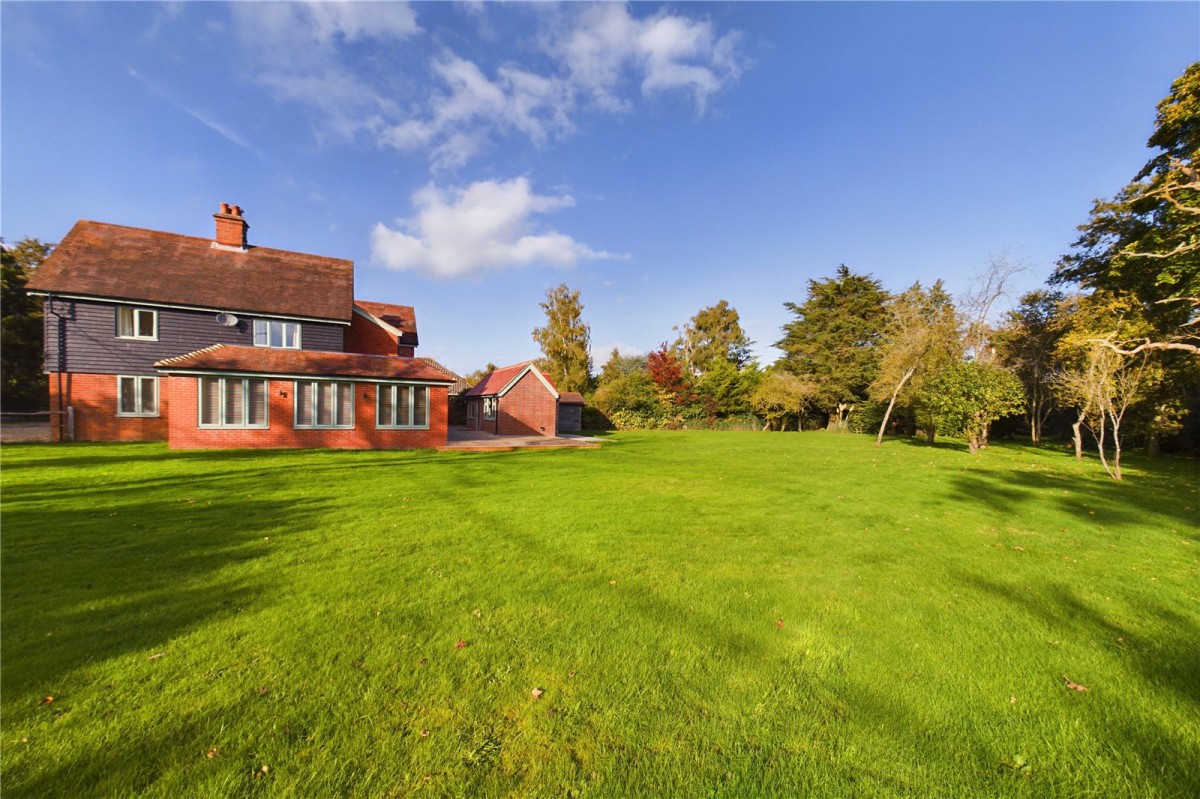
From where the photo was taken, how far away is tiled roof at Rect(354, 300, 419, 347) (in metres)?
27.5

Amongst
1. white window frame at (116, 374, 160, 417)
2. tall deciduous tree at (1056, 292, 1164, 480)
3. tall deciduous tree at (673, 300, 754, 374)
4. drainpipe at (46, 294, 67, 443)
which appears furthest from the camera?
tall deciduous tree at (673, 300, 754, 374)

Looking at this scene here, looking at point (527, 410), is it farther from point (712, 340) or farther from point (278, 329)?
point (712, 340)

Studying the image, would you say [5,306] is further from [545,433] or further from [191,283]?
[545,433]

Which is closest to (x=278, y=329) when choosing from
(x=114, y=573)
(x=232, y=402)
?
(x=232, y=402)

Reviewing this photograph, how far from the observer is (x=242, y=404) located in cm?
1534

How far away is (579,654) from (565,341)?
36.9 m

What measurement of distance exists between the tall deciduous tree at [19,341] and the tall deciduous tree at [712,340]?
4961cm

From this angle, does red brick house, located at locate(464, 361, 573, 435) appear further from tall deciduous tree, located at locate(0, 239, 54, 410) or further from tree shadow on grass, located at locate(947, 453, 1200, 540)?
tall deciduous tree, located at locate(0, 239, 54, 410)

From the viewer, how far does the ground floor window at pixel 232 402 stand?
1492 centimetres

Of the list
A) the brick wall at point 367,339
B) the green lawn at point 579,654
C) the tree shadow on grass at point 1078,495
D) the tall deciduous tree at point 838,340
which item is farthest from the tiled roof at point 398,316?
the tall deciduous tree at point 838,340

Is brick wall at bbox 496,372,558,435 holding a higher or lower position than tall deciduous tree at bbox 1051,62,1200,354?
lower

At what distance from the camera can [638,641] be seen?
362cm

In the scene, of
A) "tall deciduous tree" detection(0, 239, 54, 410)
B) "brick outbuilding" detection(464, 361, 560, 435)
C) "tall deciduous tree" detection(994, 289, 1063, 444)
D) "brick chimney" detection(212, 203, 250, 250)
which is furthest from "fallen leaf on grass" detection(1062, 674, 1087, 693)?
"tall deciduous tree" detection(0, 239, 54, 410)

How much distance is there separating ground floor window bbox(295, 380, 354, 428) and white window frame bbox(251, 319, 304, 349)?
493 centimetres
